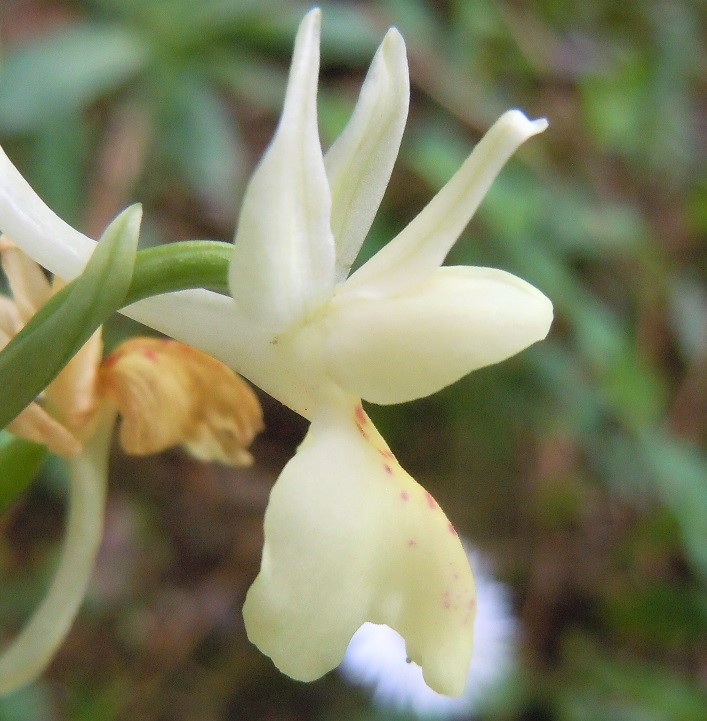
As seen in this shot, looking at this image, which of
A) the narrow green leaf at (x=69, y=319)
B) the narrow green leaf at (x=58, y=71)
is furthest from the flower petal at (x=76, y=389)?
the narrow green leaf at (x=58, y=71)

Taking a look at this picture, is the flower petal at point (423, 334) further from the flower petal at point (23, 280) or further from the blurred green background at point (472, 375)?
the blurred green background at point (472, 375)

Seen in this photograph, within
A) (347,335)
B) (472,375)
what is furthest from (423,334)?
(472,375)

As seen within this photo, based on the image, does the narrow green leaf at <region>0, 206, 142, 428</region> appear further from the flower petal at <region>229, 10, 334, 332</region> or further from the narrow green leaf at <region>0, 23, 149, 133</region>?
the narrow green leaf at <region>0, 23, 149, 133</region>

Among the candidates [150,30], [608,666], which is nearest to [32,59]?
[150,30]

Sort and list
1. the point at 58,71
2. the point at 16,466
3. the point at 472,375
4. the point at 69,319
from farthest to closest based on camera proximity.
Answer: the point at 472,375 < the point at 58,71 < the point at 16,466 < the point at 69,319

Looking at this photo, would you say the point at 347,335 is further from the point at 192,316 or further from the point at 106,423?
the point at 106,423
